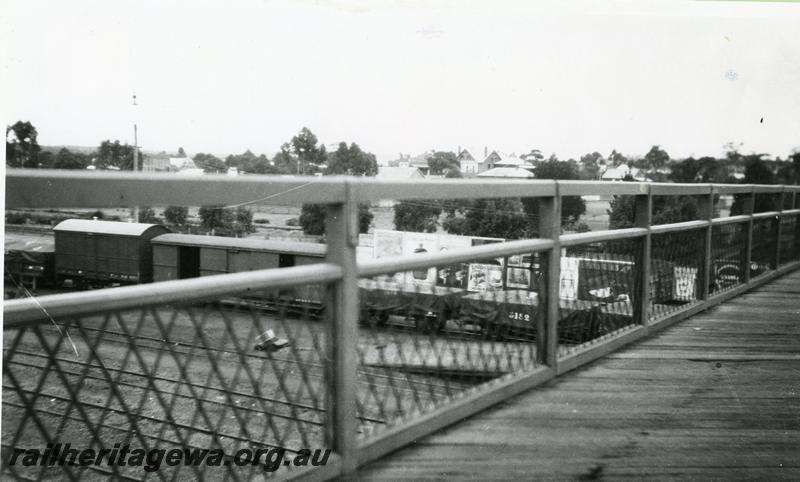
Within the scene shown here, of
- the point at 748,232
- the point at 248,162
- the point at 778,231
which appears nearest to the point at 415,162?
the point at 248,162

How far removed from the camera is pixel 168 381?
1.65 m

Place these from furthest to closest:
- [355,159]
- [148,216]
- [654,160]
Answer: [654,160] → [355,159] → [148,216]

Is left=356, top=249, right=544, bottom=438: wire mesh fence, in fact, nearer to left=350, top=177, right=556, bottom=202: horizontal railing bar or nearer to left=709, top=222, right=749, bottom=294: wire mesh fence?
left=350, top=177, right=556, bottom=202: horizontal railing bar

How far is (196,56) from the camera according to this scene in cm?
251

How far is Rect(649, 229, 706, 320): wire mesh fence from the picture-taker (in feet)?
14.4

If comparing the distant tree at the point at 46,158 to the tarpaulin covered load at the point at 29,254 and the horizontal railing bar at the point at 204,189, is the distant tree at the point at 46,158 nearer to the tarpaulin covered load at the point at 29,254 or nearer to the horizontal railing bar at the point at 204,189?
the tarpaulin covered load at the point at 29,254

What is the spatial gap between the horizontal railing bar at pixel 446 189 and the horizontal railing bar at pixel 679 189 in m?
1.29

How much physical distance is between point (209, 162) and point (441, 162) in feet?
7.46

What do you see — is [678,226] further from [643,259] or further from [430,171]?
[430,171]

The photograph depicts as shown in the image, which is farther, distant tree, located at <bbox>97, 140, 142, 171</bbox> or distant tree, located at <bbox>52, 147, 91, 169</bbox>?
distant tree, located at <bbox>97, 140, 142, 171</bbox>

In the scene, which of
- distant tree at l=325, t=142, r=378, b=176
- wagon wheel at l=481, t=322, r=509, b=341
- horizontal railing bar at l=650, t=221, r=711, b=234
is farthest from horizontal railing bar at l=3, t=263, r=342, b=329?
horizontal railing bar at l=650, t=221, r=711, b=234

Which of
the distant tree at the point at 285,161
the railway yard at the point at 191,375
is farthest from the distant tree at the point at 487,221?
the railway yard at the point at 191,375

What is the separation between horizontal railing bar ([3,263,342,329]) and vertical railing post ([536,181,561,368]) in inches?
53.8

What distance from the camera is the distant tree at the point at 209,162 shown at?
7.57 feet
